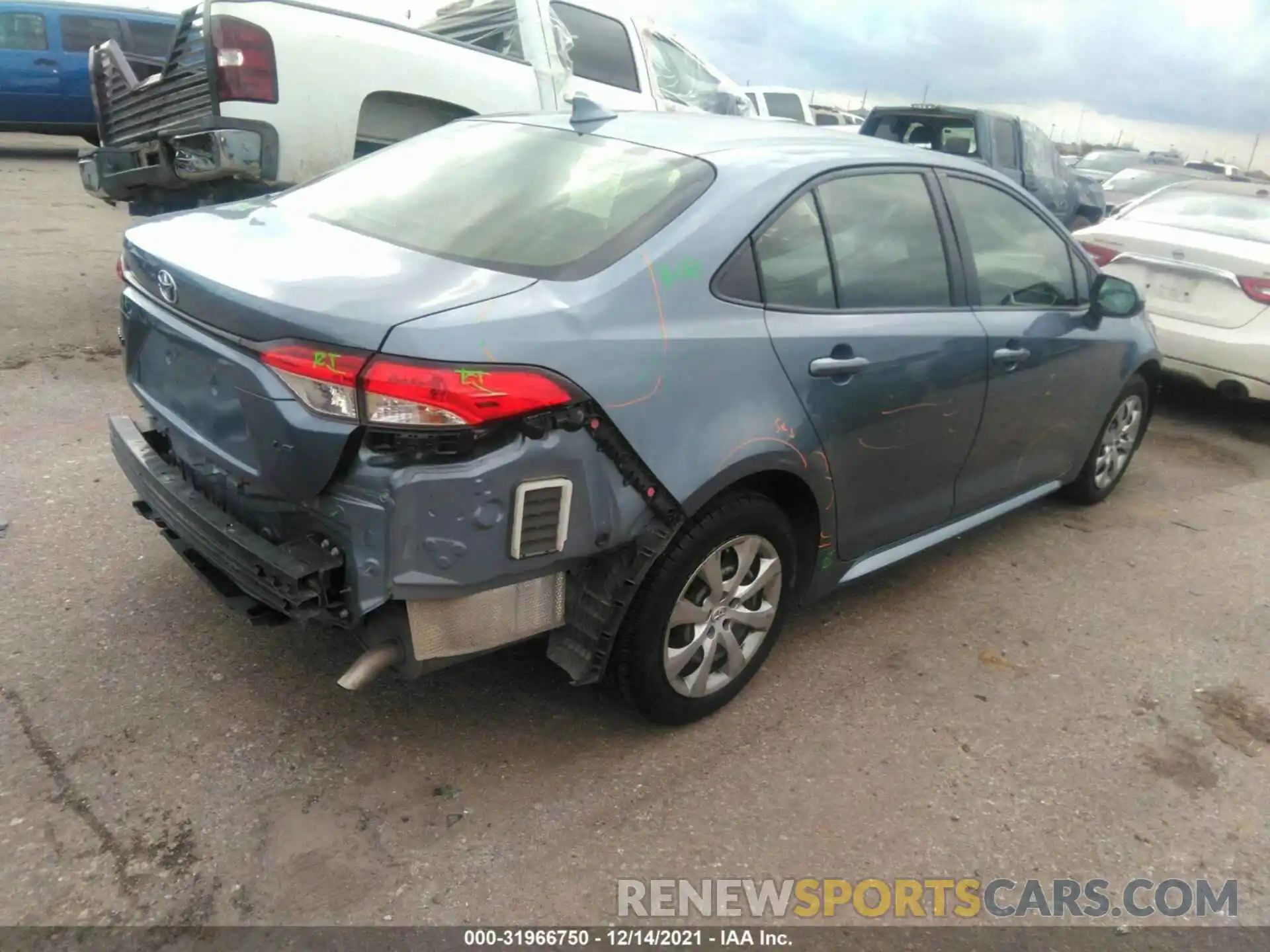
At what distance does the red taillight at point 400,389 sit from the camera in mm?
2064

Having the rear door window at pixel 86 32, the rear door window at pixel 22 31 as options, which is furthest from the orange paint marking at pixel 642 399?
the rear door window at pixel 22 31

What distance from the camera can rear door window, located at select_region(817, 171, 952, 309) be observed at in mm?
2984

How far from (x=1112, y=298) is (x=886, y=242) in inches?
59.8

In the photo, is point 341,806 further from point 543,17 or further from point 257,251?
point 543,17

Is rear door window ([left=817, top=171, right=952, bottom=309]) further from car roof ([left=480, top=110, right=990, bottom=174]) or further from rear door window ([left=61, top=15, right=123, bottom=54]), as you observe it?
rear door window ([left=61, top=15, right=123, bottom=54])

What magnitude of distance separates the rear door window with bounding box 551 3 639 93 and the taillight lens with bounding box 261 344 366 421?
5227mm

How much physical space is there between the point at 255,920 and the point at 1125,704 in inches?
106

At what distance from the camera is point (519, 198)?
9.07 ft

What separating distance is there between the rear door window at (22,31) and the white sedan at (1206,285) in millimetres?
13468

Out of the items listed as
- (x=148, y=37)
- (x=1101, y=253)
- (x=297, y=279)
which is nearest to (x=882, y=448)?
(x=297, y=279)

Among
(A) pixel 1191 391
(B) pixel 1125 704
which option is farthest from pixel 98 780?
(A) pixel 1191 391

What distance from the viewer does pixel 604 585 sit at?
8.12 ft

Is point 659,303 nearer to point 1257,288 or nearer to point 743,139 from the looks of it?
point 743,139

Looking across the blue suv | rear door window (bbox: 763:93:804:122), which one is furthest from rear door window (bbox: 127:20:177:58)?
rear door window (bbox: 763:93:804:122)
